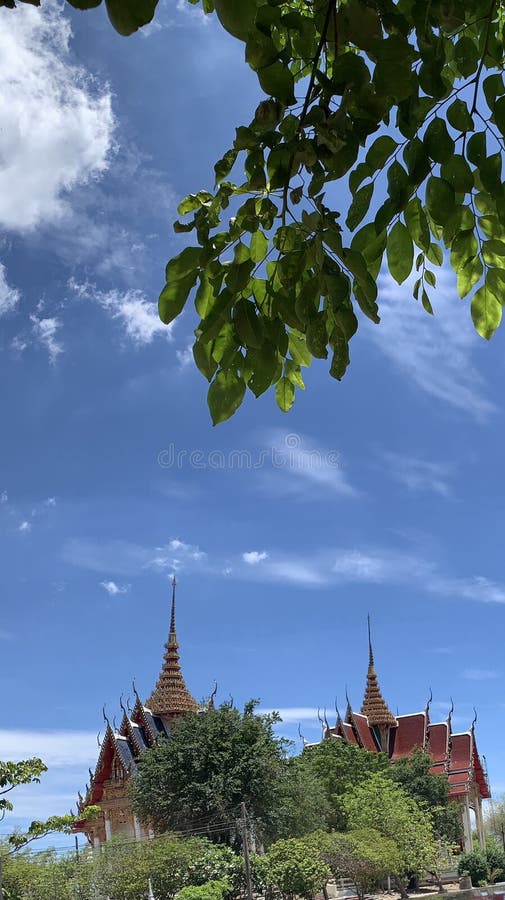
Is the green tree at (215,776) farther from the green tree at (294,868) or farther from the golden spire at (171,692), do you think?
the golden spire at (171,692)

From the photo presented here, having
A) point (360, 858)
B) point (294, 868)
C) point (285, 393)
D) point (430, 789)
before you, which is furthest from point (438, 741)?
point (285, 393)

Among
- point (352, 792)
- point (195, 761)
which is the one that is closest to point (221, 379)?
point (195, 761)

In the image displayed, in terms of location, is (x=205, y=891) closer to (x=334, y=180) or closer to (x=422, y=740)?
(x=334, y=180)

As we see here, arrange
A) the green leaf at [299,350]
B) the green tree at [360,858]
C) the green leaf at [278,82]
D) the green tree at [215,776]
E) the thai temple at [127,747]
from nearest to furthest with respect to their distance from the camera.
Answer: the green leaf at [278,82], the green leaf at [299,350], the green tree at [360,858], the green tree at [215,776], the thai temple at [127,747]

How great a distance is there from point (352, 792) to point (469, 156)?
30.7 metres

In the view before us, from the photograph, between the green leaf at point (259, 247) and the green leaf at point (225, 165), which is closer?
the green leaf at point (225, 165)

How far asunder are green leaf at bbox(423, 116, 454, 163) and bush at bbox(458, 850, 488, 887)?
3563 centimetres

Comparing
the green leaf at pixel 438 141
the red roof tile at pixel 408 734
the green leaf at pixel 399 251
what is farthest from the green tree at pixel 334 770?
the green leaf at pixel 438 141

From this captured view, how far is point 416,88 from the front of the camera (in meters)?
1.26

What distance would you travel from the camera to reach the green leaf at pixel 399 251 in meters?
1.43

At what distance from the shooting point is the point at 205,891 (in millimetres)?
19172

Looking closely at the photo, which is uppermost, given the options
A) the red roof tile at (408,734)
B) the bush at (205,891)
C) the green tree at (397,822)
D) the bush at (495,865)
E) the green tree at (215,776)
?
the red roof tile at (408,734)

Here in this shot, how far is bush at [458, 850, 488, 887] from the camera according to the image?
31.8m

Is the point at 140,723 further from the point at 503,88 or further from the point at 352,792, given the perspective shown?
the point at 503,88
